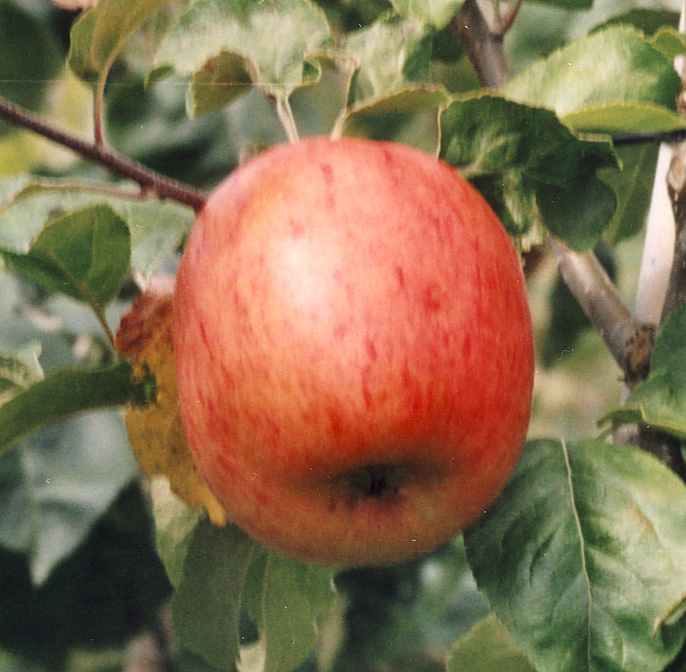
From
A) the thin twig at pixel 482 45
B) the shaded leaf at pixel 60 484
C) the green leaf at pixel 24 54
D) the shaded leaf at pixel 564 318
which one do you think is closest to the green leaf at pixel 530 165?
the thin twig at pixel 482 45

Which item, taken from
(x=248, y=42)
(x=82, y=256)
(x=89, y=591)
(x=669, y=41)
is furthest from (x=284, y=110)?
(x=89, y=591)

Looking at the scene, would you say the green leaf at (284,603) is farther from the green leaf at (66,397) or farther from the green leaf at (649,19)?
the green leaf at (649,19)

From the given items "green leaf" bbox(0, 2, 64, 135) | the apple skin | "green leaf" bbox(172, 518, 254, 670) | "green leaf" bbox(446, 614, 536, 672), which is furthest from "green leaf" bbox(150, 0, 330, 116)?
"green leaf" bbox(0, 2, 64, 135)

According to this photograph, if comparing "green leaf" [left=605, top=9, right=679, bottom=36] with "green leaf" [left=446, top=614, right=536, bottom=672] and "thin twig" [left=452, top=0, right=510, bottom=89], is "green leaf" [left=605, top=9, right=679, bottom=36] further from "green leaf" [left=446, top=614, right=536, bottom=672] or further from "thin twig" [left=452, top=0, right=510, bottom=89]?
"green leaf" [left=446, top=614, right=536, bottom=672]

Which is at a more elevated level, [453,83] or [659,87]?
[659,87]

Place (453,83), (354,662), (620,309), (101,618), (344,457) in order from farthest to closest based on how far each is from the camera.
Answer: (354,662) < (101,618) < (453,83) < (620,309) < (344,457)

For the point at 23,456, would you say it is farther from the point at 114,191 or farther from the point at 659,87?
the point at 659,87

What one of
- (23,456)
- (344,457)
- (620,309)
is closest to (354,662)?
(23,456)

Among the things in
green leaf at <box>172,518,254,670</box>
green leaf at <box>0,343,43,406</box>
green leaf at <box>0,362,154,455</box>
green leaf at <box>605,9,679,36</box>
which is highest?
green leaf at <box>605,9,679,36</box>
